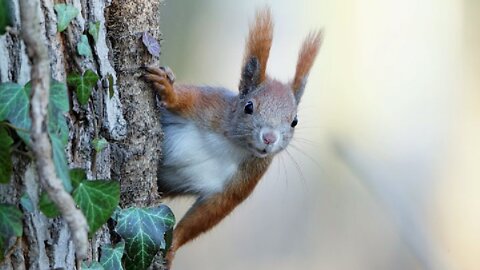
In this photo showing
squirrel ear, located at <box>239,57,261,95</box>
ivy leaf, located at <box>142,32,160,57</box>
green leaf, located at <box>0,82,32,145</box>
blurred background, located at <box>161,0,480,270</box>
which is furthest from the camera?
blurred background, located at <box>161,0,480,270</box>

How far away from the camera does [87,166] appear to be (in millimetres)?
1366

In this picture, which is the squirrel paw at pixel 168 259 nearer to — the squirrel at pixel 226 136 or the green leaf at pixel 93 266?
the squirrel at pixel 226 136

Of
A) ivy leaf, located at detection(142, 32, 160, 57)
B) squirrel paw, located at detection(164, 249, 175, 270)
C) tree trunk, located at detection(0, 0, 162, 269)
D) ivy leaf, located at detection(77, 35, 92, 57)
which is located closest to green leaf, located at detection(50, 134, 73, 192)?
tree trunk, located at detection(0, 0, 162, 269)

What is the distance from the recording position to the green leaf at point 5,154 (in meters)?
1.11

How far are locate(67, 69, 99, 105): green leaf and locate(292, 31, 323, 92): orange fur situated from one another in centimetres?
85

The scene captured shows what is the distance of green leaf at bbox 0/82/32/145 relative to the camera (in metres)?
1.09

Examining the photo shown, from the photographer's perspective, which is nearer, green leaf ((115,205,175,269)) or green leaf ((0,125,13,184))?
green leaf ((0,125,13,184))

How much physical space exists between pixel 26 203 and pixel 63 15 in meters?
0.29

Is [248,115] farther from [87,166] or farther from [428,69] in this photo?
[428,69]

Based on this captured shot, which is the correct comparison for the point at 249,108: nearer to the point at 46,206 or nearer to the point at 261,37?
the point at 261,37

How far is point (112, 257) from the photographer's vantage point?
54.7 inches

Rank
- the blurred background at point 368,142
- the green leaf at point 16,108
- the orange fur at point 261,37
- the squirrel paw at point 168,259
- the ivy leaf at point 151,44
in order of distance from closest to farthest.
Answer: the green leaf at point 16,108 → the ivy leaf at point 151,44 → the squirrel paw at point 168,259 → the orange fur at point 261,37 → the blurred background at point 368,142

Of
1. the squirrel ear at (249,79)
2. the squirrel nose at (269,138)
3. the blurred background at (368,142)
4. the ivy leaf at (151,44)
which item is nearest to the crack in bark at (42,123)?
the ivy leaf at (151,44)

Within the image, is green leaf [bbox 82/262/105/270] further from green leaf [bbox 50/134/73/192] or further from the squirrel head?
the squirrel head
